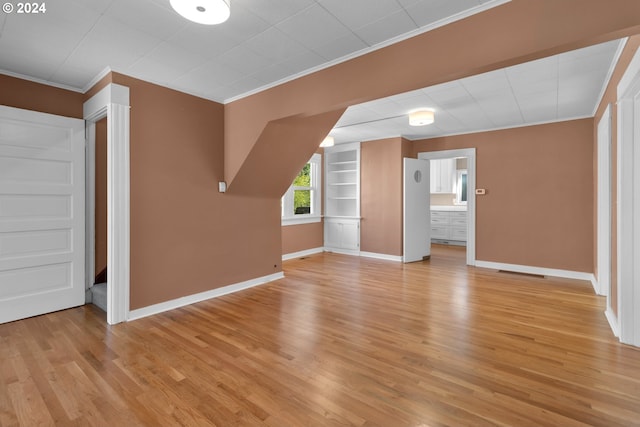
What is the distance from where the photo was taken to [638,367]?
2.21 meters

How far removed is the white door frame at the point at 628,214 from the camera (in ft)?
8.14

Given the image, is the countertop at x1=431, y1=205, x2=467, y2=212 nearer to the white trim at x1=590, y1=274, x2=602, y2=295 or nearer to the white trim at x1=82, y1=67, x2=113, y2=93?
the white trim at x1=590, y1=274, x2=602, y2=295

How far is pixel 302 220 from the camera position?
6.71 meters

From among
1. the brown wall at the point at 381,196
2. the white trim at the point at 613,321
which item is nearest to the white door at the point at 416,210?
the brown wall at the point at 381,196

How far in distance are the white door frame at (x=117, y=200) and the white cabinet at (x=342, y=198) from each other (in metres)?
4.61

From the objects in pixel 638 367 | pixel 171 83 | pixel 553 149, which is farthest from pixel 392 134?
pixel 638 367

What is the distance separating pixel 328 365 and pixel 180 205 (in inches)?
96.5

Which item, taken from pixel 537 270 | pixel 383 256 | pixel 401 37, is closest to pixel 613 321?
pixel 537 270

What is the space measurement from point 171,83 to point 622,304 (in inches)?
187

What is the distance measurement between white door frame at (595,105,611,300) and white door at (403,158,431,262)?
2.78 metres

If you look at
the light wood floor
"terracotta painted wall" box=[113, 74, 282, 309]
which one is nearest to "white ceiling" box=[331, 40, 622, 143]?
"terracotta painted wall" box=[113, 74, 282, 309]

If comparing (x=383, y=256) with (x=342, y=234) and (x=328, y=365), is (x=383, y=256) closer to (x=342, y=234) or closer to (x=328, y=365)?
(x=342, y=234)

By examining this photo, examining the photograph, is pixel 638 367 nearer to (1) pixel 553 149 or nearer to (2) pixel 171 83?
(1) pixel 553 149

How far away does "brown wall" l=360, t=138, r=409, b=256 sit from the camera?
20.4 feet
